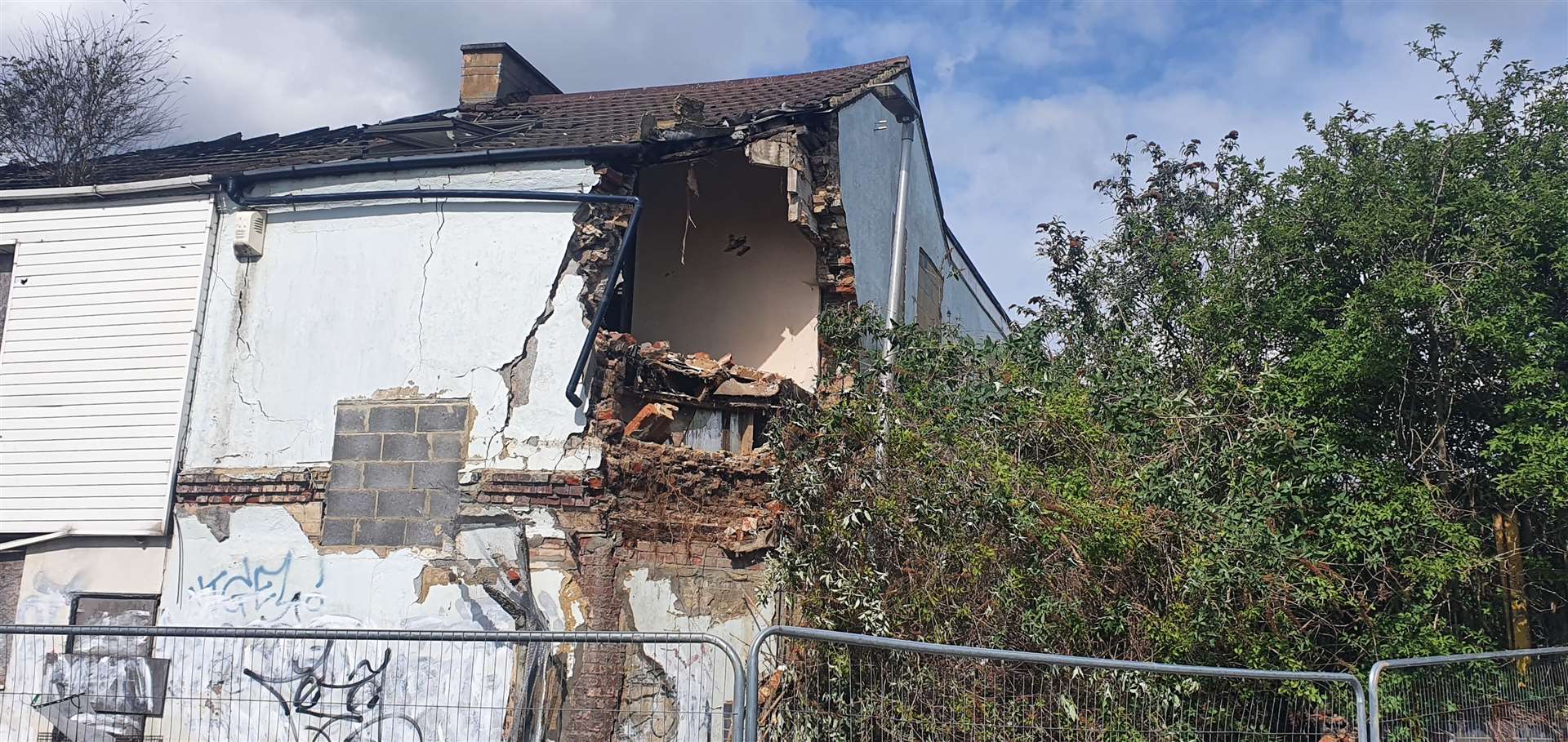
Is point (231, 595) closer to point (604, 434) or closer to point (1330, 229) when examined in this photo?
point (604, 434)

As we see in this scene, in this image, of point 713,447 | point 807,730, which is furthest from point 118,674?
point 807,730

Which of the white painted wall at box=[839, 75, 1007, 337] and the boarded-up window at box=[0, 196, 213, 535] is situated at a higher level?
the white painted wall at box=[839, 75, 1007, 337]

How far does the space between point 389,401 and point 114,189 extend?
342 cm

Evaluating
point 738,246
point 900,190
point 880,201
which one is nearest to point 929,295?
point 900,190

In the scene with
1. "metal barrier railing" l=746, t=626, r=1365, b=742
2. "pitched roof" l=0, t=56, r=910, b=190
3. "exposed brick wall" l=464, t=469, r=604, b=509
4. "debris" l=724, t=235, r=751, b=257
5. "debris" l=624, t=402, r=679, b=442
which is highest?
"pitched roof" l=0, t=56, r=910, b=190

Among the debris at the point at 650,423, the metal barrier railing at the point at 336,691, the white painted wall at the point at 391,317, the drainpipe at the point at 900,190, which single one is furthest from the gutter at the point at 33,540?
the drainpipe at the point at 900,190

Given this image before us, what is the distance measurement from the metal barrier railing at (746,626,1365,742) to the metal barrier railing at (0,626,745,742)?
853mm

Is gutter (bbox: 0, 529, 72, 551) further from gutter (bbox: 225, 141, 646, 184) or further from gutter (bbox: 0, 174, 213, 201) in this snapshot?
gutter (bbox: 225, 141, 646, 184)

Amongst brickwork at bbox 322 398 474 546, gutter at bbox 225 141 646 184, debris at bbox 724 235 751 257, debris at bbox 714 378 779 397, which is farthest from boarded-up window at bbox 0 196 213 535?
debris at bbox 724 235 751 257

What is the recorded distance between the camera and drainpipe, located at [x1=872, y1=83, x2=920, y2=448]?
41.1ft

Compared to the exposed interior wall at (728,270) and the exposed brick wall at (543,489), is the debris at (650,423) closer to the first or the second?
the exposed brick wall at (543,489)

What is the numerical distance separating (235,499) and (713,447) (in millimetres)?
3986

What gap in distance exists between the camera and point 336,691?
331 inches

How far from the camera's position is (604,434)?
9219mm
